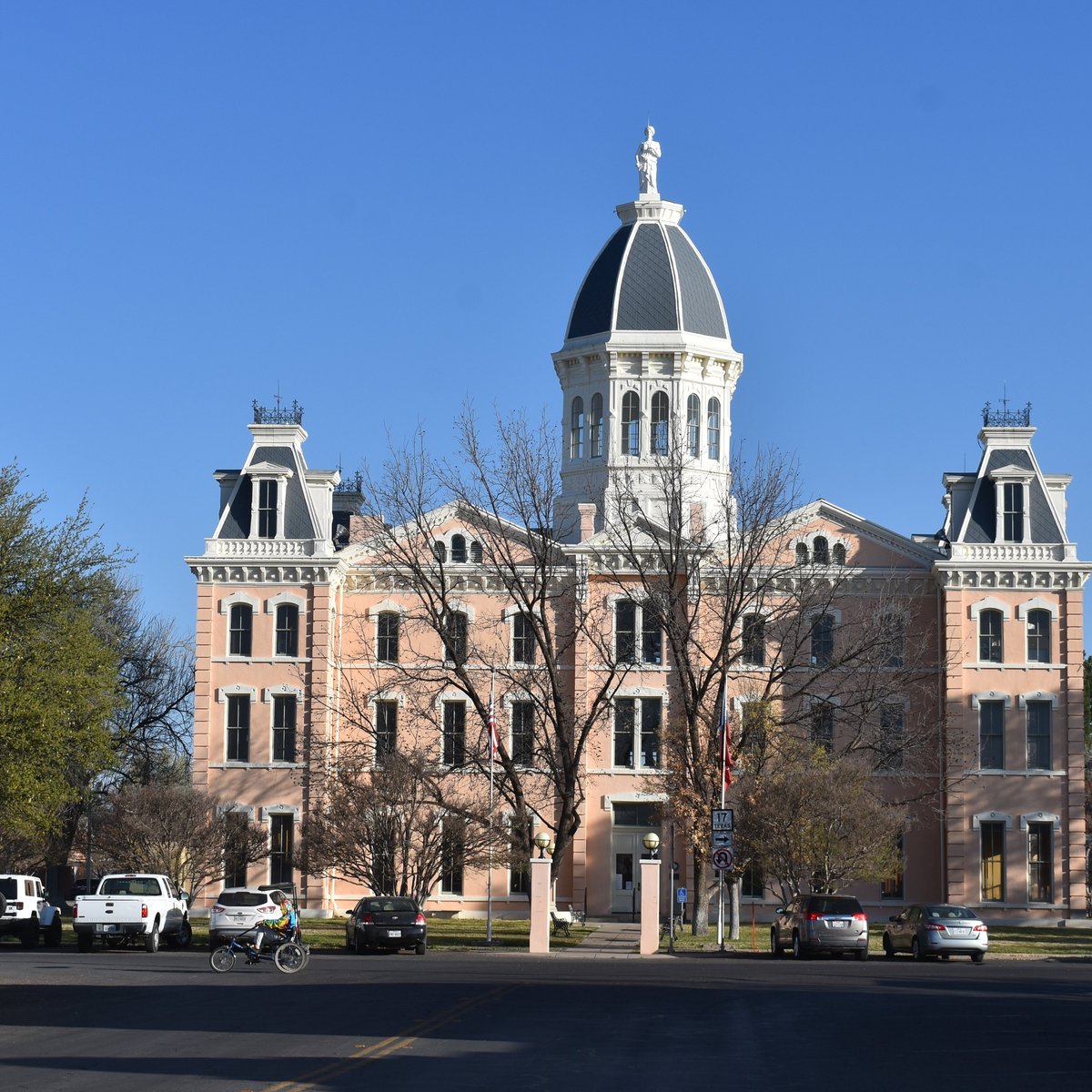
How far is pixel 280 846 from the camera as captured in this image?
191ft

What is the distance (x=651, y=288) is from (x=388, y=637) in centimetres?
1450

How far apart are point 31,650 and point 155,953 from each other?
8.35 metres

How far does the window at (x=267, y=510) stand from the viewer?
59.3 m

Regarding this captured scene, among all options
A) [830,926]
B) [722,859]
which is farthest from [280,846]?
[830,926]

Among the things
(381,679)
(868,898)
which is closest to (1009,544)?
(868,898)

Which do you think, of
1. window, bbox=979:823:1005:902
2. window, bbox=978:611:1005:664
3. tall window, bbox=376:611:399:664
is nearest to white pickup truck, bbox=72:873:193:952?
tall window, bbox=376:611:399:664

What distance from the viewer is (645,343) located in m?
61.3

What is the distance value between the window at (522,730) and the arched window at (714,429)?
1109 centimetres

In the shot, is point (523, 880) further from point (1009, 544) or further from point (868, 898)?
point (1009, 544)

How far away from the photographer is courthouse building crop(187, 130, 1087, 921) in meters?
56.7

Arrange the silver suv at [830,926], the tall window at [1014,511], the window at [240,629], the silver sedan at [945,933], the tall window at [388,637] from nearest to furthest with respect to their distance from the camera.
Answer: the silver suv at [830,926] → the silver sedan at [945,933] → the tall window at [1014,511] → the window at [240,629] → the tall window at [388,637]

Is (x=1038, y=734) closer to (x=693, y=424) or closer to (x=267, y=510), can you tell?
(x=693, y=424)

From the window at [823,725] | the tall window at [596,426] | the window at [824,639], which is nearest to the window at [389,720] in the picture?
the tall window at [596,426]

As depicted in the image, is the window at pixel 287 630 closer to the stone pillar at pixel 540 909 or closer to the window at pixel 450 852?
the window at pixel 450 852
